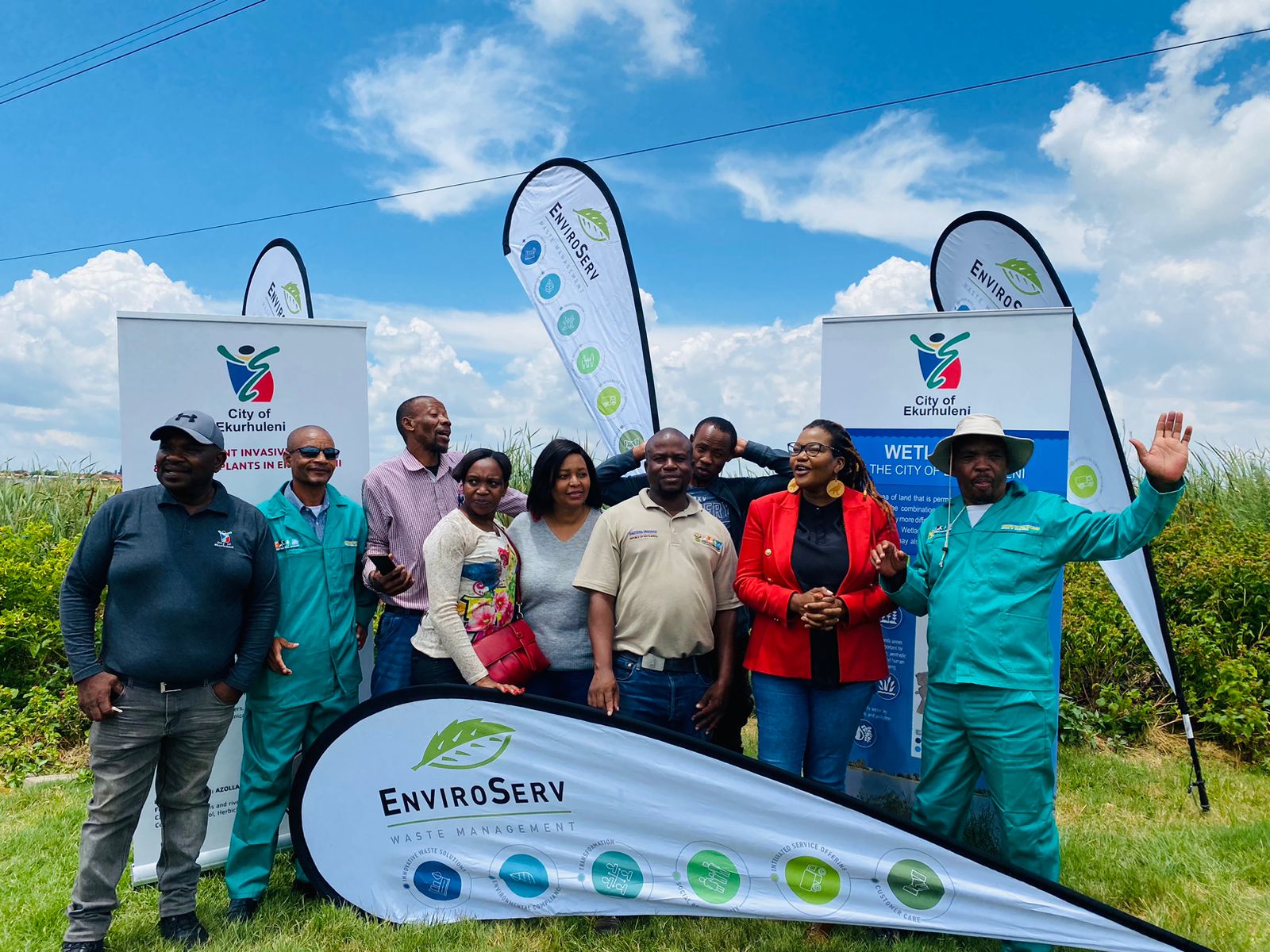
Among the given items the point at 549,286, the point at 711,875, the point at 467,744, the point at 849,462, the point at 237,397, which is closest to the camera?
the point at 711,875

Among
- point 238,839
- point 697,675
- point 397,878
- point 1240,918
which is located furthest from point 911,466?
point 238,839

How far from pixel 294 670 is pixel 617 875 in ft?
5.27

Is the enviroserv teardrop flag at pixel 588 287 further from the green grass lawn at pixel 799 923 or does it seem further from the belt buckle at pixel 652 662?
the green grass lawn at pixel 799 923

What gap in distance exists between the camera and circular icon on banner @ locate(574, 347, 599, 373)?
630 cm

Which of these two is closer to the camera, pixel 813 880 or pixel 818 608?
pixel 813 880

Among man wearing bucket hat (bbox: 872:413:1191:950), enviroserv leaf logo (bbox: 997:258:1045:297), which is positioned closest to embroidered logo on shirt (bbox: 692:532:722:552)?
man wearing bucket hat (bbox: 872:413:1191:950)

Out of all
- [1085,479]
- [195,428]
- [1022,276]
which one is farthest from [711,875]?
[1022,276]

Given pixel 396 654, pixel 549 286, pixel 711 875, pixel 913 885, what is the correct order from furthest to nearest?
pixel 549 286
pixel 396 654
pixel 711 875
pixel 913 885

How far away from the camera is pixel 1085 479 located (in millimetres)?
5891

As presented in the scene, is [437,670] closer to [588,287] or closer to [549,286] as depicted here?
[588,287]

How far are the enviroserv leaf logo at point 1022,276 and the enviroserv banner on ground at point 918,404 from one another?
68.9 inches

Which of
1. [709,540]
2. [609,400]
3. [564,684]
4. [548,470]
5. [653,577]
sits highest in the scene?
[609,400]

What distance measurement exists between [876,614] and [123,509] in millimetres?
3018

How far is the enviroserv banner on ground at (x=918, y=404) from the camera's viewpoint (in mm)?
4543
